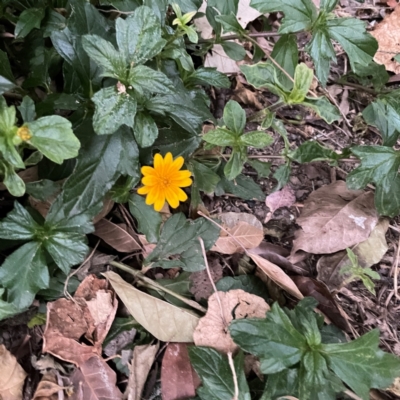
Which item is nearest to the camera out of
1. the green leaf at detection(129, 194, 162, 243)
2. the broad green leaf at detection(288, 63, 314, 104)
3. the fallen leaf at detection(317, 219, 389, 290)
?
the broad green leaf at detection(288, 63, 314, 104)

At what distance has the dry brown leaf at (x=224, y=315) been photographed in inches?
50.7

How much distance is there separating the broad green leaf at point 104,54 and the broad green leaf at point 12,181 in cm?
28

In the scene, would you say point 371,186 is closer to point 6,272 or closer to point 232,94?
point 232,94

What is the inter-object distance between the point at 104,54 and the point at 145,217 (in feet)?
1.49

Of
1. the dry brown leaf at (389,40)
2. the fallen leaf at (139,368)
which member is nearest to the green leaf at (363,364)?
the fallen leaf at (139,368)

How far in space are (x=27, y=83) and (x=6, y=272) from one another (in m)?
0.48

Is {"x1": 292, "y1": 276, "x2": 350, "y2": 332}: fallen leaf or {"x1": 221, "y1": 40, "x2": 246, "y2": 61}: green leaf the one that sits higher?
{"x1": 221, "y1": 40, "x2": 246, "y2": 61}: green leaf

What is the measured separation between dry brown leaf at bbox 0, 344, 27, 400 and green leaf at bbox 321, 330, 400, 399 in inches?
30.8

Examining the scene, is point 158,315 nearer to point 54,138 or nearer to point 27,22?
point 54,138

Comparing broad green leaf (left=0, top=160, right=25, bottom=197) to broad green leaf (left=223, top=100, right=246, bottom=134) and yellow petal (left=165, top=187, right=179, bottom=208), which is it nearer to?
yellow petal (left=165, top=187, right=179, bottom=208)

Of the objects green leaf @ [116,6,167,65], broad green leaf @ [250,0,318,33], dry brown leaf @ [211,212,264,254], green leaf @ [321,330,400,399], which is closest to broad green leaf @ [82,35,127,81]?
green leaf @ [116,6,167,65]

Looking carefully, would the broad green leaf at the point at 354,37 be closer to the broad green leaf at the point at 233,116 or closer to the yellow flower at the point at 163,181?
the broad green leaf at the point at 233,116

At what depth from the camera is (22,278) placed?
1154 mm

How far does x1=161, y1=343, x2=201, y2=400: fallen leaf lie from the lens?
1.27m
